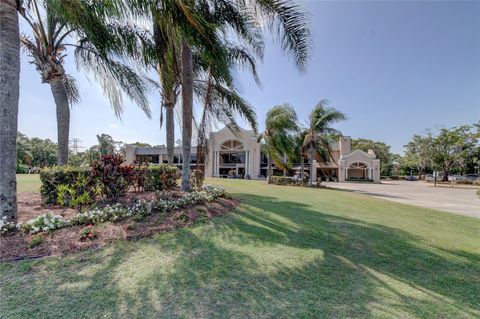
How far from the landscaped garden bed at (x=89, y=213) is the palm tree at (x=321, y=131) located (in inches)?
716

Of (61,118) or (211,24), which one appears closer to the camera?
(211,24)

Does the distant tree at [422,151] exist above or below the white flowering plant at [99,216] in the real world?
above

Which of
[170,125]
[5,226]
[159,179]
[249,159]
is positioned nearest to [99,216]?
[5,226]

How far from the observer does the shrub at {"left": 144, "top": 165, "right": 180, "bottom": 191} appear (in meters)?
9.63

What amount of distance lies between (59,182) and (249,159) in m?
33.8

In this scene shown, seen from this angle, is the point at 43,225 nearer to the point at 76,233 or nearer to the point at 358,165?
the point at 76,233

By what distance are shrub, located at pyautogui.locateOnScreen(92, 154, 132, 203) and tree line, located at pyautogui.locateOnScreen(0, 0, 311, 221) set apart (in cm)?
191

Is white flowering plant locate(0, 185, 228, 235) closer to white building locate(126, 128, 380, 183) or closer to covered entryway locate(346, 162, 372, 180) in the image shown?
white building locate(126, 128, 380, 183)

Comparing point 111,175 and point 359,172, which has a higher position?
point 111,175

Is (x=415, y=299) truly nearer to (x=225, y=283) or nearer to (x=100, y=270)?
(x=225, y=283)

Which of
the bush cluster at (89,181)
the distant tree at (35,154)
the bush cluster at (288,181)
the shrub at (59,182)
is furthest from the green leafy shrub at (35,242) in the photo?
the distant tree at (35,154)

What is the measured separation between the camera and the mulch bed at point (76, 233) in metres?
3.68

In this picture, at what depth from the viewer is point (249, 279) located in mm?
3225

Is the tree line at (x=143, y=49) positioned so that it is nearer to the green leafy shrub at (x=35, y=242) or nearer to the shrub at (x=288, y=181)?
the green leafy shrub at (x=35, y=242)
